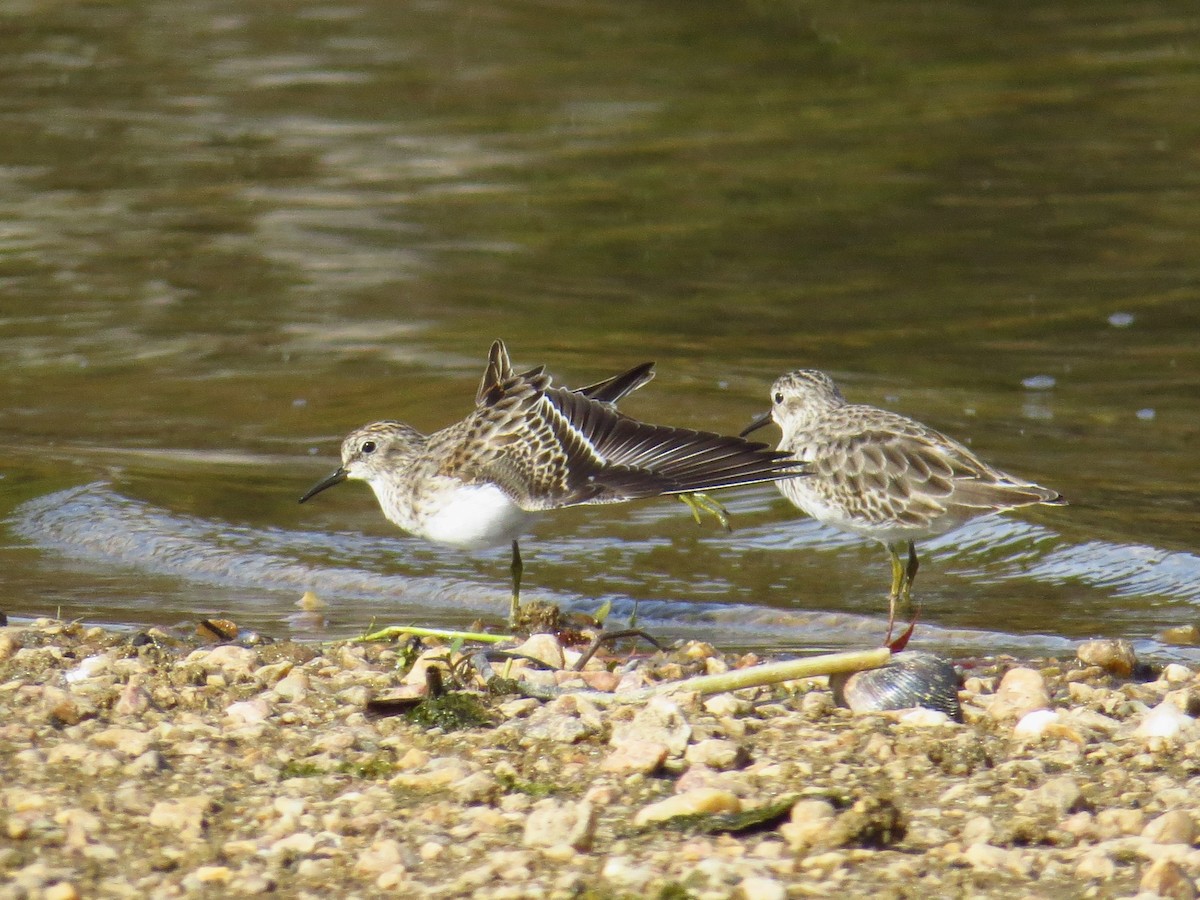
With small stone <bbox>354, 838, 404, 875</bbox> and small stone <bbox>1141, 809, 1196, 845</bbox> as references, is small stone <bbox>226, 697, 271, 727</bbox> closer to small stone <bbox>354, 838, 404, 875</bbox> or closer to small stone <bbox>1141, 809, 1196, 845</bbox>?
small stone <bbox>354, 838, 404, 875</bbox>

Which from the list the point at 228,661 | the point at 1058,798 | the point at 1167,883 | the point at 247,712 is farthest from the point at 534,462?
the point at 1167,883

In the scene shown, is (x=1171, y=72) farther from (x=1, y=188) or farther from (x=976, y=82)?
(x=1, y=188)

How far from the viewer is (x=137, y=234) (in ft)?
50.4

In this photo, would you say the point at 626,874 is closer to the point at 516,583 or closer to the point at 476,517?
the point at 476,517

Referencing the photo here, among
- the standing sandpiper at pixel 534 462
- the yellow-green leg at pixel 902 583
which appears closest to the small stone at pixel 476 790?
the standing sandpiper at pixel 534 462

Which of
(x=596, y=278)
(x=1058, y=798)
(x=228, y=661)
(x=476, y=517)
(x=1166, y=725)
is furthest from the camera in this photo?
(x=596, y=278)

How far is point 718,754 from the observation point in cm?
460

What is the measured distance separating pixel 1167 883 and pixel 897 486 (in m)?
3.45

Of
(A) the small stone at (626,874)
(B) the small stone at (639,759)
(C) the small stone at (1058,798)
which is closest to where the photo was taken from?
(A) the small stone at (626,874)

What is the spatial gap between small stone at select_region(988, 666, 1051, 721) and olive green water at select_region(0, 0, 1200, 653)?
1380 millimetres

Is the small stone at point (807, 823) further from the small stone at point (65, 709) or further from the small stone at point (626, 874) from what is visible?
the small stone at point (65, 709)

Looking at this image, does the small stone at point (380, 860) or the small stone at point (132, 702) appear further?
the small stone at point (132, 702)

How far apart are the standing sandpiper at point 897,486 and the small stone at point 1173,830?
2.70 metres

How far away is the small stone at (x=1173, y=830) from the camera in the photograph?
13.4ft
